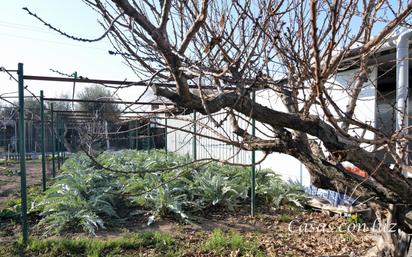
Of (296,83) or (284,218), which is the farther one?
(284,218)

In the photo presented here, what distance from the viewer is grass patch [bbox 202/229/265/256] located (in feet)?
12.6

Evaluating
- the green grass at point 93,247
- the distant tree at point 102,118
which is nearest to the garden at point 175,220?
the green grass at point 93,247

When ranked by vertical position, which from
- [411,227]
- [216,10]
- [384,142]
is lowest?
[411,227]

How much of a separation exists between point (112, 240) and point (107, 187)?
7.09 ft

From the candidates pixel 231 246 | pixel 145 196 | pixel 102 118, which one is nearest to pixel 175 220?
pixel 145 196

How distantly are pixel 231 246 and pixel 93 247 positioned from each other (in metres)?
1.61

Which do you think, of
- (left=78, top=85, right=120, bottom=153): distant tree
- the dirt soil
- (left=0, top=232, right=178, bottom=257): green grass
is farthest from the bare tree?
(left=0, top=232, right=178, bottom=257): green grass

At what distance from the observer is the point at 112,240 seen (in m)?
4.20

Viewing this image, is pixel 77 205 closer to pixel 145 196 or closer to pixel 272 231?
pixel 145 196

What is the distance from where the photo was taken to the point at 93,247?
154 inches

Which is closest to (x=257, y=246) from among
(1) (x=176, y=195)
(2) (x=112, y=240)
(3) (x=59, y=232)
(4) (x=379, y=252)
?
(4) (x=379, y=252)

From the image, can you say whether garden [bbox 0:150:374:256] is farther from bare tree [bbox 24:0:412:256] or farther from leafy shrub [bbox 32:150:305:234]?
bare tree [bbox 24:0:412:256]

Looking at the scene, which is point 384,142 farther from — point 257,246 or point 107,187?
point 107,187

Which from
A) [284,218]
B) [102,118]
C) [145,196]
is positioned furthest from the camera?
[145,196]
